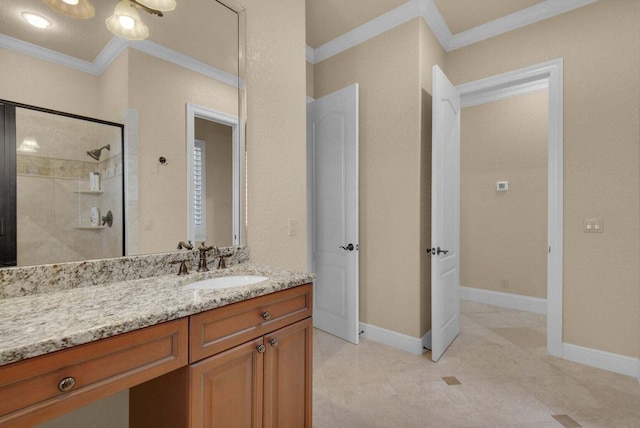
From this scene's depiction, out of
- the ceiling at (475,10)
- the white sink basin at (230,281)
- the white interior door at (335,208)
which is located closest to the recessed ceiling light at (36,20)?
the white sink basin at (230,281)

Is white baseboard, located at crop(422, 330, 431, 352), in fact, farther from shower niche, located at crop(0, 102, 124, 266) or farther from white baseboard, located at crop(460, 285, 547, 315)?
shower niche, located at crop(0, 102, 124, 266)

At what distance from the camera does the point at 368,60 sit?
9.54ft

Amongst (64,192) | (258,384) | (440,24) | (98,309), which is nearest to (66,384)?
(98,309)

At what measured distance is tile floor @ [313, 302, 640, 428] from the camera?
1.78 meters

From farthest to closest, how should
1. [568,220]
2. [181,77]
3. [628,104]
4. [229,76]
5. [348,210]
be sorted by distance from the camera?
[348,210] < [568,220] < [628,104] < [229,76] < [181,77]

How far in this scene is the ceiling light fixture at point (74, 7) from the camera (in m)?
1.21

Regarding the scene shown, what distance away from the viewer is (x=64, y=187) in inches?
48.0

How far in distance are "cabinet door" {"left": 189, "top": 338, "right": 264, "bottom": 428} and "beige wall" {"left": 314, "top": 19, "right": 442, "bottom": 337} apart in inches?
69.3

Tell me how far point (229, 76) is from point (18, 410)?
1.67 metres

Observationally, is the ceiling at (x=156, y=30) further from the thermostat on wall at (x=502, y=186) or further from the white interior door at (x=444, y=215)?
the thermostat on wall at (x=502, y=186)

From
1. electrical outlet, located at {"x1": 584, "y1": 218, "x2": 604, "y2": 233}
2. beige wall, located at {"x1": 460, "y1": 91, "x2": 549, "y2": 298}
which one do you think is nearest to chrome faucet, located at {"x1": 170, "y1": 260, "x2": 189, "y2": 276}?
electrical outlet, located at {"x1": 584, "y1": 218, "x2": 604, "y2": 233}

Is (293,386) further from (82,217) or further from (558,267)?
(558,267)

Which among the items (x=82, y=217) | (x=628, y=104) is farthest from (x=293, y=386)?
(x=628, y=104)

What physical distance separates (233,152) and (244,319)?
1039mm
